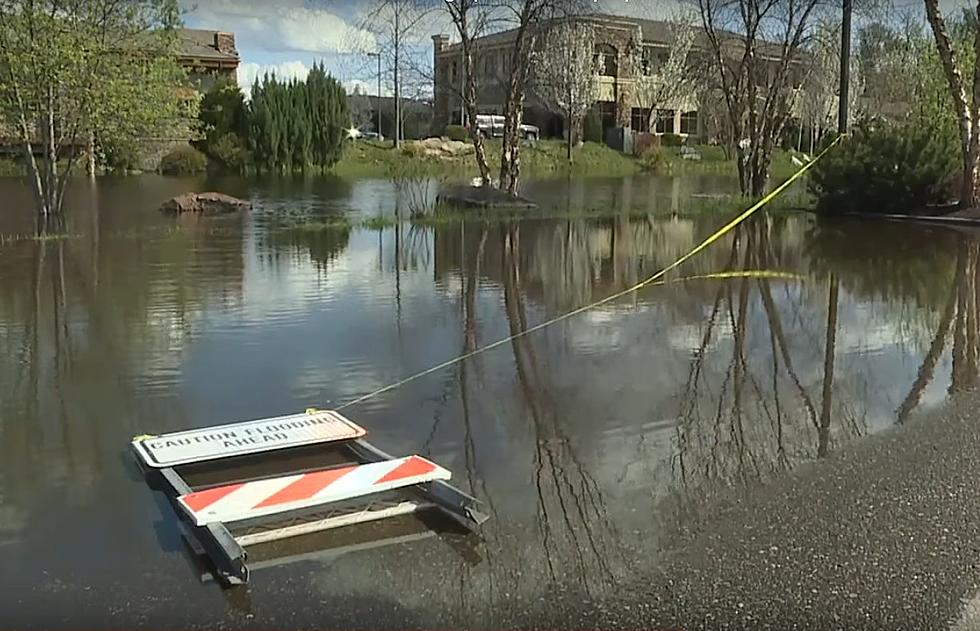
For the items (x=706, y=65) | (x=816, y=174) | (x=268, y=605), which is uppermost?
(x=706, y=65)

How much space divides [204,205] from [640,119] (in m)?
51.8

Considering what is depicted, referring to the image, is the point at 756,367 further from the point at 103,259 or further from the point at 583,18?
the point at 583,18

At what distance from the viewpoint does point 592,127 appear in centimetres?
6731

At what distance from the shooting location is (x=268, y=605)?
4.20 m

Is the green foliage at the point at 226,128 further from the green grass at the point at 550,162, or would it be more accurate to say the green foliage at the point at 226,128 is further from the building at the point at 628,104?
the building at the point at 628,104

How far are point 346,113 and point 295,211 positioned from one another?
1045 inches

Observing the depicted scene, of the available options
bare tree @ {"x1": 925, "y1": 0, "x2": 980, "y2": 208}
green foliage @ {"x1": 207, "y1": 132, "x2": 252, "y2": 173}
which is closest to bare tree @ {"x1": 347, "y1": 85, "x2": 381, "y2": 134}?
green foliage @ {"x1": 207, "y1": 132, "x2": 252, "y2": 173}

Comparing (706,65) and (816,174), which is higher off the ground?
(706,65)

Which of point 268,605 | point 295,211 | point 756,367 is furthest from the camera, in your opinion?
point 295,211

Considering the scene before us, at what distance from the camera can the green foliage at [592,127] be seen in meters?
67.1

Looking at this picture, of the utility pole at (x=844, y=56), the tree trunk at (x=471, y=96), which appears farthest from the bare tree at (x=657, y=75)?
the tree trunk at (x=471, y=96)

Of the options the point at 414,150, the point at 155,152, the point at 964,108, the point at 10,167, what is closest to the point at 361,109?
the point at 414,150

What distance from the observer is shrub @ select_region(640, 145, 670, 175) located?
53519 mm

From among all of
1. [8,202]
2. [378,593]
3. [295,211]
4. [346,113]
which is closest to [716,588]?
[378,593]
